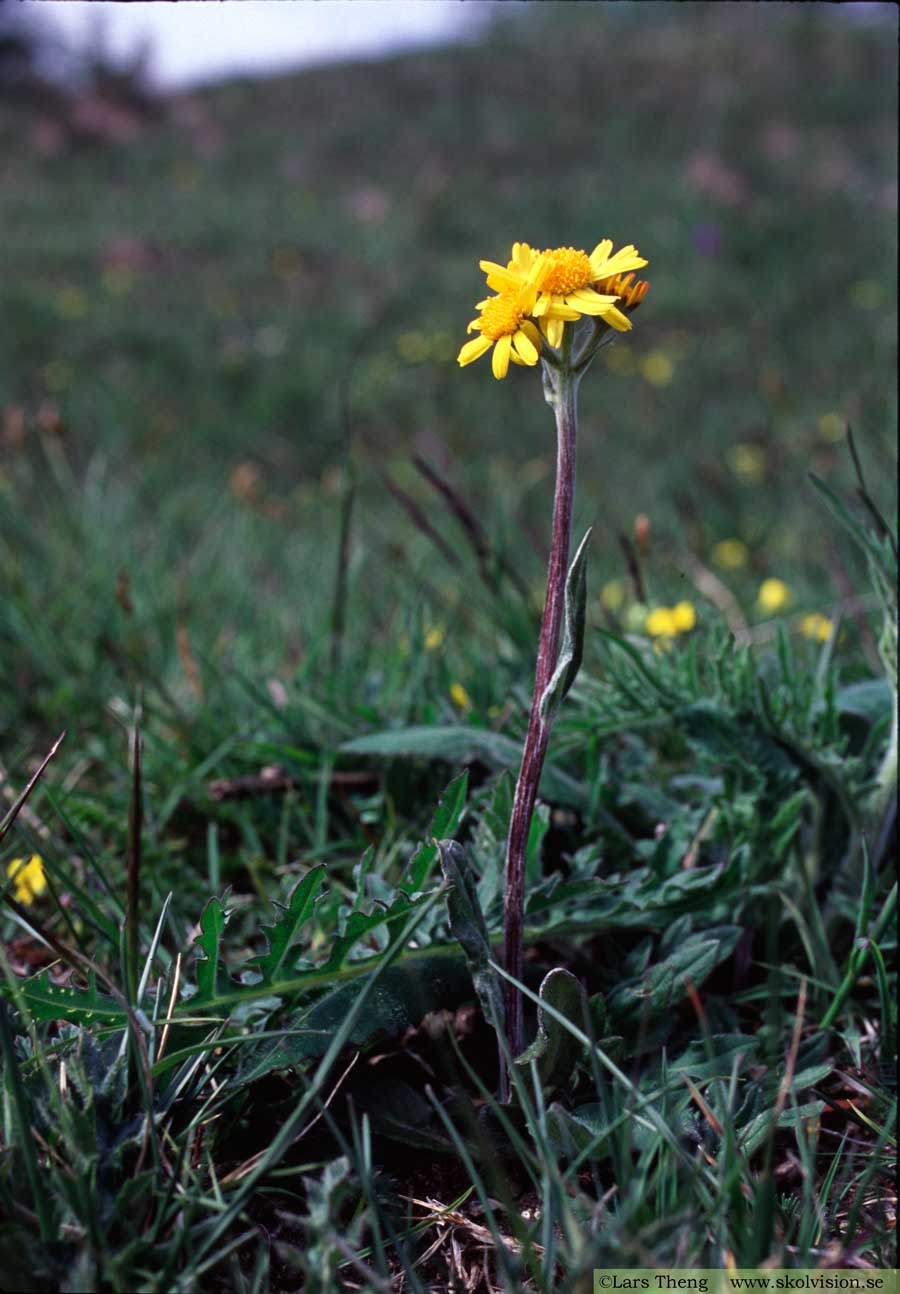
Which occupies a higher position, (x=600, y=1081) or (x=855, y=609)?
(x=855, y=609)

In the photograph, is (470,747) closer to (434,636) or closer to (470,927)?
(470,927)

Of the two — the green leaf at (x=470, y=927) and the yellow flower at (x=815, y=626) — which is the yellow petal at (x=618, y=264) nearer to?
the green leaf at (x=470, y=927)

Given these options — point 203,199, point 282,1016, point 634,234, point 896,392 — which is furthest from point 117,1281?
point 203,199

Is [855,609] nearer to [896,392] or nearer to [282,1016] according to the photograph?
[896,392]

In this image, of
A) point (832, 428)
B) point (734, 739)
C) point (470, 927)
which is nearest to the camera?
point (470, 927)

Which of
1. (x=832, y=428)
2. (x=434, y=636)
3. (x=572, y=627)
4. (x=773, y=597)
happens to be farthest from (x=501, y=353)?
(x=832, y=428)

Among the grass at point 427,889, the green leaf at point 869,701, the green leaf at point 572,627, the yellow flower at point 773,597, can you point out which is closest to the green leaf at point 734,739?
the grass at point 427,889
